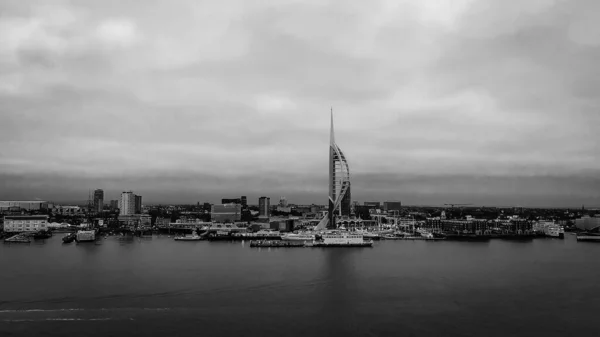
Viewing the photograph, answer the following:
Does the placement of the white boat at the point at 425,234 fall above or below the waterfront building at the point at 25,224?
below

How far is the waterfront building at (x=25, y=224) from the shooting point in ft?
65.6

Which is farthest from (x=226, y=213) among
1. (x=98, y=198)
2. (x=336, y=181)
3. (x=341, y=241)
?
(x=98, y=198)

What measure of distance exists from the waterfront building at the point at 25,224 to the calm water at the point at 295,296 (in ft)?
30.9

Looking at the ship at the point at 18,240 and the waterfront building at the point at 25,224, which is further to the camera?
the waterfront building at the point at 25,224

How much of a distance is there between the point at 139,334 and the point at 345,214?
739 inches

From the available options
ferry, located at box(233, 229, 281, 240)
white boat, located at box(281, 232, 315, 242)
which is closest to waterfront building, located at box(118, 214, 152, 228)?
ferry, located at box(233, 229, 281, 240)

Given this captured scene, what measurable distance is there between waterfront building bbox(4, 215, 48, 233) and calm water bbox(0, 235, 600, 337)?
9433 mm

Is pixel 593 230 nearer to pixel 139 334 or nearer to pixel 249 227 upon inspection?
pixel 249 227

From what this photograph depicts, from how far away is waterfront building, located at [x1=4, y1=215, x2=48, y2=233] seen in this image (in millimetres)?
19989

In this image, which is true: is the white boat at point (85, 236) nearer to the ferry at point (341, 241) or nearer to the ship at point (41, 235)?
the ship at point (41, 235)

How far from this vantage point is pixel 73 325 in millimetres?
5559

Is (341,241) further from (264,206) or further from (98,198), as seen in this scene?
(98,198)

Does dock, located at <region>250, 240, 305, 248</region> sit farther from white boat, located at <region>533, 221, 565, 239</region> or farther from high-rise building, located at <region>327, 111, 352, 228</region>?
white boat, located at <region>533, 221, 565, 239</region>

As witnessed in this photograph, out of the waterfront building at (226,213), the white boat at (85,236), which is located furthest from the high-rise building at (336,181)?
the white boat at (85,236)
